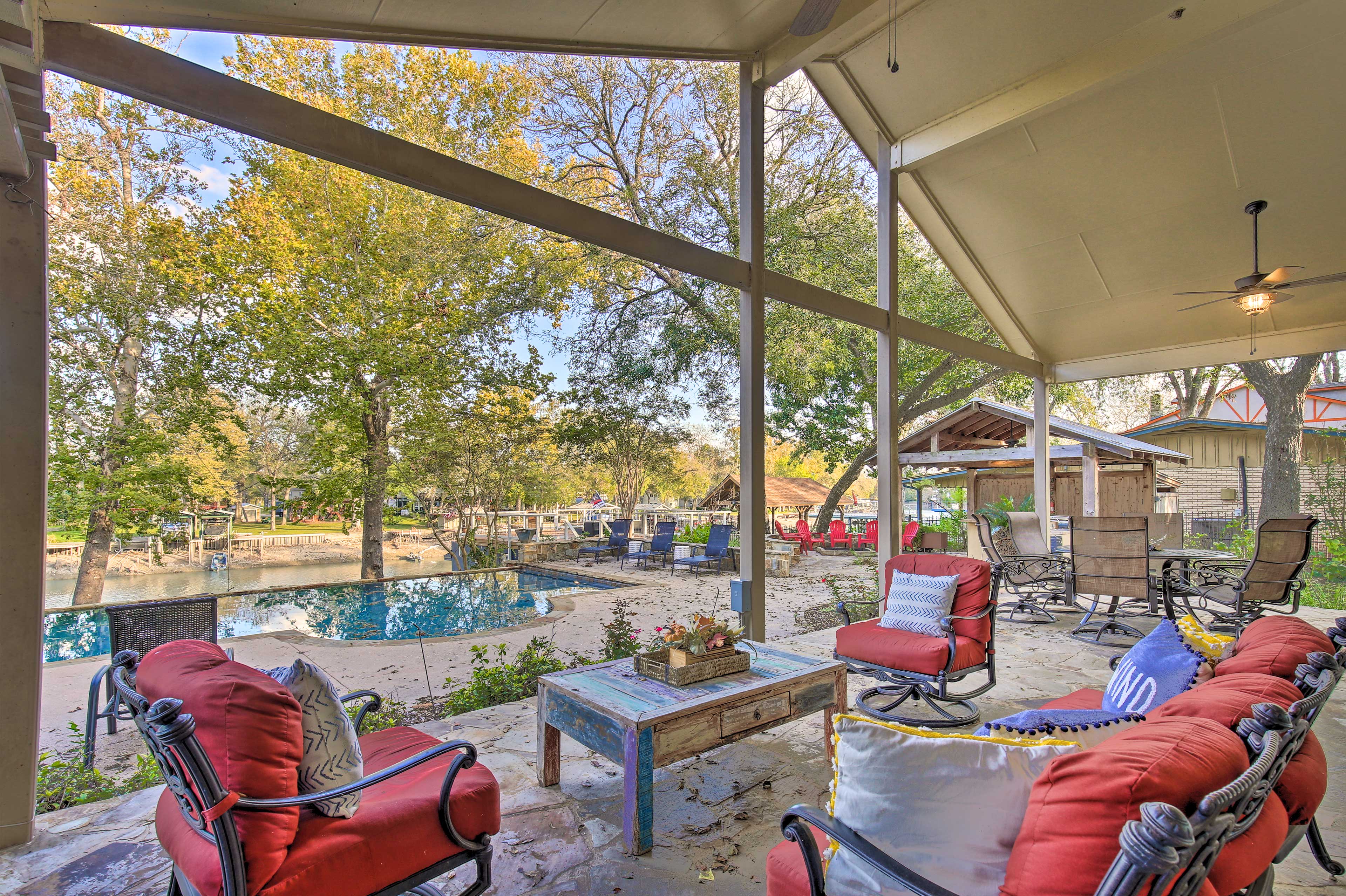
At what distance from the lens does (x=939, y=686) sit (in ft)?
11.4

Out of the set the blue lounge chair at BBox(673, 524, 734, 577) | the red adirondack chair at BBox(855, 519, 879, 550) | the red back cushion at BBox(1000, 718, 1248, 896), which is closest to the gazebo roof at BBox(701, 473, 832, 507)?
the red adirondack chair at BBox(855, 519, 879, 550)

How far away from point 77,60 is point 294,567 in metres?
5.26

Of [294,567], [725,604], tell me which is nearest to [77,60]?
[294,567]

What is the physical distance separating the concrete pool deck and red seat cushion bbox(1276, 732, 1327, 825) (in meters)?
0.93

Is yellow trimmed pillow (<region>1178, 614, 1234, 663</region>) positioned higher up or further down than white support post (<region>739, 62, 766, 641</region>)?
further down

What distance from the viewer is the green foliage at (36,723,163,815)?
2572 mm

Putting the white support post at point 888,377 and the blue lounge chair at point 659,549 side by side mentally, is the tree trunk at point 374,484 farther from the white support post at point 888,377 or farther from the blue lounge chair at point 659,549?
the white support post at point 888,377

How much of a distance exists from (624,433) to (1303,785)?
6549 millimetres

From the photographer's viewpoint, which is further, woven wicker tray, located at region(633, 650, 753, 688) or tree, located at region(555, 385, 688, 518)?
tree, located at region(555, 385, 688, 518)

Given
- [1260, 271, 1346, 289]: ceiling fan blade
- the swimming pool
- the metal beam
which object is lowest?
the swimming pool

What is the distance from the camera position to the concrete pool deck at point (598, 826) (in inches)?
80.1

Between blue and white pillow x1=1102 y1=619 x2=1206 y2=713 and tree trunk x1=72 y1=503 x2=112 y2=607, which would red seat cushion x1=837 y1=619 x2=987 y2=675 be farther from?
tree trunk x1=72 y1=503 x2=112 y2=607

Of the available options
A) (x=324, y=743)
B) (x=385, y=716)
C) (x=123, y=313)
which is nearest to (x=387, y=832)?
(x=324, y=743)

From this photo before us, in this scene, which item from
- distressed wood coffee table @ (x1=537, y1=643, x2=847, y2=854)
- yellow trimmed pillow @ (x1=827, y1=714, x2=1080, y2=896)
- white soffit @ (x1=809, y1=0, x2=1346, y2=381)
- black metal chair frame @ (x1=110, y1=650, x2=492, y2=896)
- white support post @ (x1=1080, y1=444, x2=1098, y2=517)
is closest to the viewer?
yellow trimmed pillow @ (x1=827, y1=714, x2=1080, y2=896)
